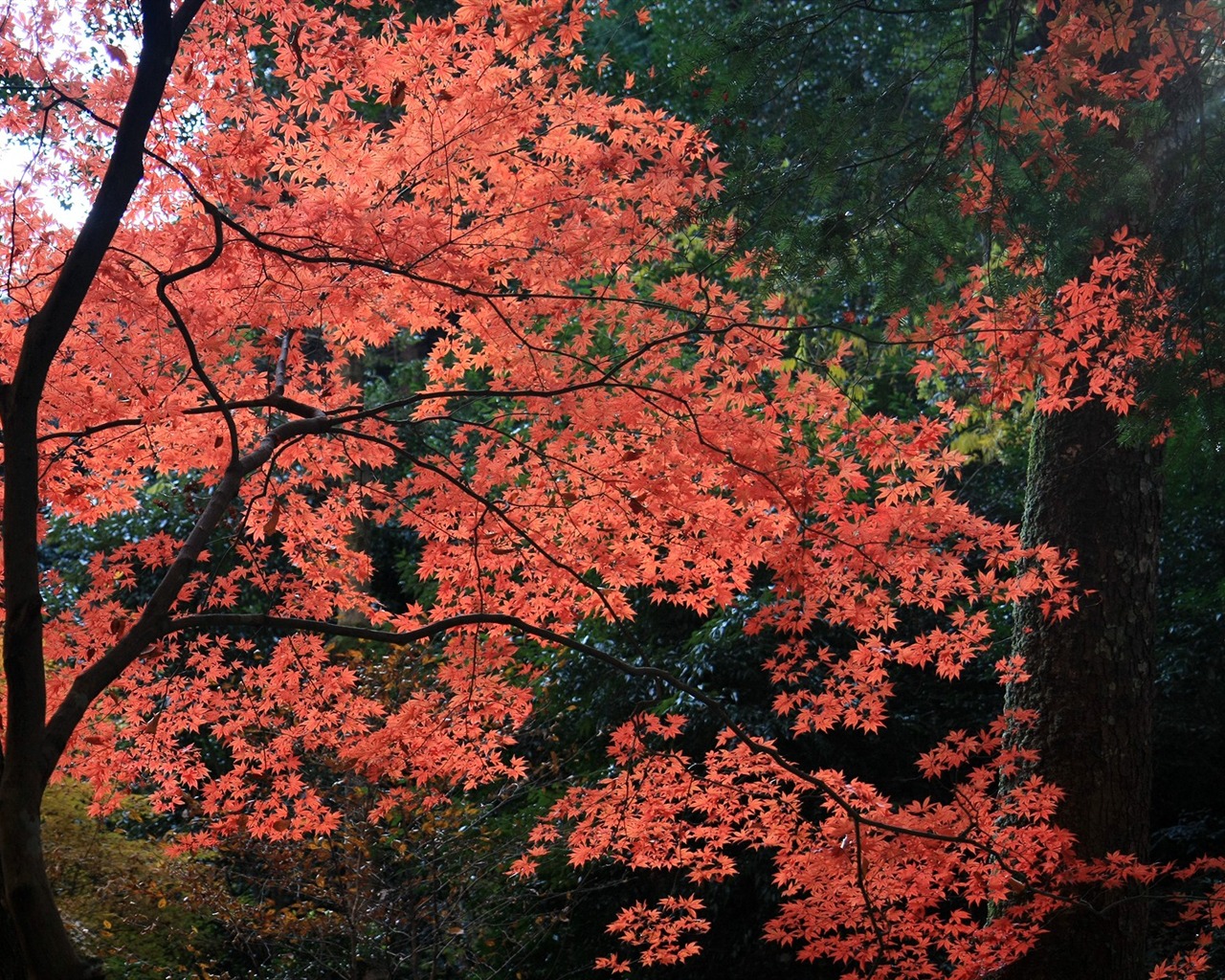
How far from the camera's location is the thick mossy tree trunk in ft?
12.4

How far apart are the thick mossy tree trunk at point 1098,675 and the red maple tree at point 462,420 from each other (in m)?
0.19

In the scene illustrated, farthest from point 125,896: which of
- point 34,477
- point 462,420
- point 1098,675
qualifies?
point 1098,675

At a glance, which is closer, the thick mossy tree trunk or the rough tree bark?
the rough tree bark

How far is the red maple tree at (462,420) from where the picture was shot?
2979 mm

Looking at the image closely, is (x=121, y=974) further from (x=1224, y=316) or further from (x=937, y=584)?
(x=1224, y=316)

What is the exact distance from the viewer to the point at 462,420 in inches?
132

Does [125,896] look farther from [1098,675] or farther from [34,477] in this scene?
[1098,675]

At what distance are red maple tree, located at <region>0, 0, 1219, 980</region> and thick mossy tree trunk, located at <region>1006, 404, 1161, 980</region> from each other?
0.19 metres

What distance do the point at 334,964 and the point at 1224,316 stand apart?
4491 mm

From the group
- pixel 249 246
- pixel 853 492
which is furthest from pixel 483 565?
pixel 853 492

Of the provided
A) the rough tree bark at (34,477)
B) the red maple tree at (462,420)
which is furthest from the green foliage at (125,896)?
the rough tree bark at (34,477)

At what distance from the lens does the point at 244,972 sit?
17.7 ft

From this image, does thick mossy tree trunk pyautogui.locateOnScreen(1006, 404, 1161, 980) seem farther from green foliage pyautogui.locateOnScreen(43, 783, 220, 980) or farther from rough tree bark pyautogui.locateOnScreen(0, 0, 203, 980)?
green foliage pyautogui.locateOnScreen(43, 783, 220, 980)

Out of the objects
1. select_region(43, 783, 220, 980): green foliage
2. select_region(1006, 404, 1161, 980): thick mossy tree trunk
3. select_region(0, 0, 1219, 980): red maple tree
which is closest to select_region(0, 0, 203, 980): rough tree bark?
select_region(0, 0, 1219, 980): red maple tree
